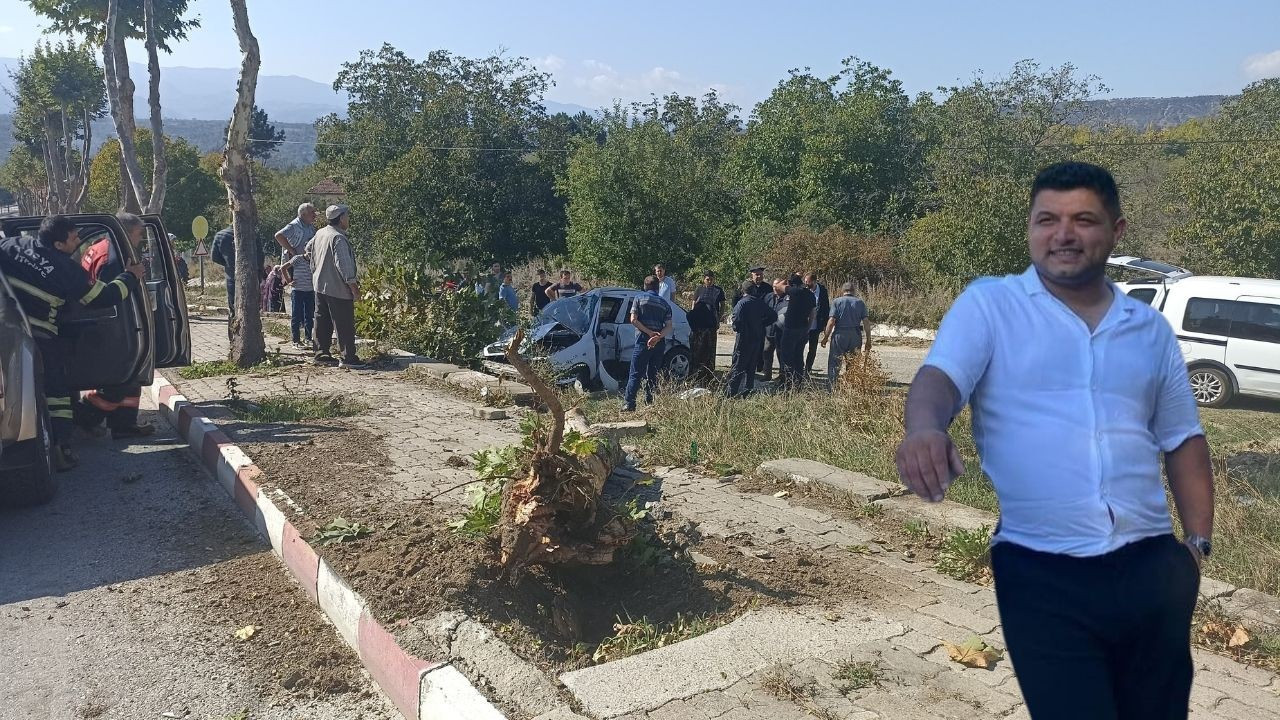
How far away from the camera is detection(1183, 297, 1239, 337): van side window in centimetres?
1320

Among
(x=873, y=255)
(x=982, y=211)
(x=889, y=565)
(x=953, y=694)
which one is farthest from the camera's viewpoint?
(x=873, y=255)

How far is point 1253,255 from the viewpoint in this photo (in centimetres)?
2139

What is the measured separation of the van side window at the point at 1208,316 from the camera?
43.3ft

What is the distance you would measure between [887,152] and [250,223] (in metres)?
24.2

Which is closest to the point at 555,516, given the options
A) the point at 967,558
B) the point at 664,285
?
the point at 967,558

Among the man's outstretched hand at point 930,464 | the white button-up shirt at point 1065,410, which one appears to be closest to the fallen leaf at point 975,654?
the white button-up shirt at point 1065,410

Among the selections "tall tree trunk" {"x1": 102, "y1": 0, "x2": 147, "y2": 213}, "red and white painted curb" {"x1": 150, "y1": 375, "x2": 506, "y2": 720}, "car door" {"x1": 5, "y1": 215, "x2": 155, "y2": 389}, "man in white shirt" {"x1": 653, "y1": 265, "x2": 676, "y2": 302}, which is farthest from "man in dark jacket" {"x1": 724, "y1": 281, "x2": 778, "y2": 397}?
"tall tree trunk" {"x1": 102, "y1": 0, "x2": 147, "y2": 213}

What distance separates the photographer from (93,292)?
7395 mm

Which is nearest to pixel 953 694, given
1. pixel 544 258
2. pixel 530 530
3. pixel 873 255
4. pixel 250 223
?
pixel 530 530

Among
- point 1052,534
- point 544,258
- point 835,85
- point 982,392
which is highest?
point 835,85

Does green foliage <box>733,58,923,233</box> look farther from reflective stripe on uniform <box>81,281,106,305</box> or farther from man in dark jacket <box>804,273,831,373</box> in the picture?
reflective stripe on uniform <box>81,281,106,305</box>

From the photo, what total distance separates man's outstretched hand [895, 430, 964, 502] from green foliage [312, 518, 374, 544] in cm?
388

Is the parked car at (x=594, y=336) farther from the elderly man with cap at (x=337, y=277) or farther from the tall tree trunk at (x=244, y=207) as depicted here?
the tall tree trunk at (x=244, y=207)

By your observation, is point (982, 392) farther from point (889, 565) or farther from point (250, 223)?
point (250, 223)
